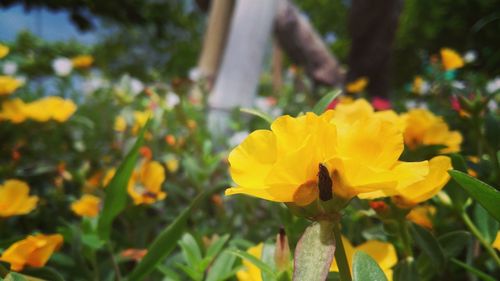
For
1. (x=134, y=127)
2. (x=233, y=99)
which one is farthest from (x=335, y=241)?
(x=233, y=99)

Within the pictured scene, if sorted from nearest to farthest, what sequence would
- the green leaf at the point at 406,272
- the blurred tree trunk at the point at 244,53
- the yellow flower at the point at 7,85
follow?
the green leaf at the point at 406,272
the yellow flower at the point at 7,85
the blurred tree trunk at the point at 244,53

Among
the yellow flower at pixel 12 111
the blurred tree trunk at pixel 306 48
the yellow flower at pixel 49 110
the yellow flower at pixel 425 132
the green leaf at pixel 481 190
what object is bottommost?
the blurred tree trunk at pixel 306 48

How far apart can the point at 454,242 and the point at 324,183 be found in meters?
0.22

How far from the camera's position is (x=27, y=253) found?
40 cm

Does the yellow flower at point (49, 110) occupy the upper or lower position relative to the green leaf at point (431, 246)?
lower

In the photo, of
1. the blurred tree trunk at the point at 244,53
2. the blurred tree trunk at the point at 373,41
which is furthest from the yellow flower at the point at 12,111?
the blurred tree trunk at the point at 373,41

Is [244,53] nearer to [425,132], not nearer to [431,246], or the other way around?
[425,132]

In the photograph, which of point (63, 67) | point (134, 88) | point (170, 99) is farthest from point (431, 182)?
point (63, 67)

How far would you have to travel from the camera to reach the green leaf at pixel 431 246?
1.37 ft

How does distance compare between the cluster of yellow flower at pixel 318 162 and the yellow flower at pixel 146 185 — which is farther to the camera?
the yellow flower at pixel 146 185

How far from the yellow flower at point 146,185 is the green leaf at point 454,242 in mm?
399

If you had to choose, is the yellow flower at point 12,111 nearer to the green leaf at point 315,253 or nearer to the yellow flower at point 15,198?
the yellow flower at point 15,198

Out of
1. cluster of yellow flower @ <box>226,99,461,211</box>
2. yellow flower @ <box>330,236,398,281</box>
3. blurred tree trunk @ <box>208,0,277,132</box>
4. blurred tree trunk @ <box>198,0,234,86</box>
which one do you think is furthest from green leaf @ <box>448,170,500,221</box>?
blurred tree trunk @ <box>198,0,234,86</box>

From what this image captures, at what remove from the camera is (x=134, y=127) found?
1.15 meters
